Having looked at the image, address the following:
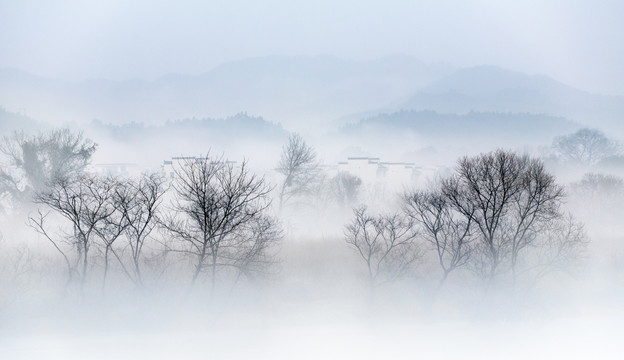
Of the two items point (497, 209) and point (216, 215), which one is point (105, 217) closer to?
point (216, 215)

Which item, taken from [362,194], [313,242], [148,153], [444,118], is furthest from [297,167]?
[444,118]

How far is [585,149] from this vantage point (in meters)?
66.3

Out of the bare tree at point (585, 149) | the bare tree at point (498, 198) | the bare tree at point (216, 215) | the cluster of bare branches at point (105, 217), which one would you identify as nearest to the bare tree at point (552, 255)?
the bare tree at point (498, 198)

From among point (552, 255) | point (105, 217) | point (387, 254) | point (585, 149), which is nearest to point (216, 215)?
point (105, 217)

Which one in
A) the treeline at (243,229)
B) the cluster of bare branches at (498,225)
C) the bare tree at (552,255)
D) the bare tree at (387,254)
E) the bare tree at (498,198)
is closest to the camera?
the treeline at (243,229)

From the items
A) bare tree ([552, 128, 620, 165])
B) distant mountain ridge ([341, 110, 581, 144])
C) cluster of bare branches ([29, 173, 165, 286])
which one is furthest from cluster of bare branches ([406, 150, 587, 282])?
distant mountain ridge ([341, 110, 581, 144])

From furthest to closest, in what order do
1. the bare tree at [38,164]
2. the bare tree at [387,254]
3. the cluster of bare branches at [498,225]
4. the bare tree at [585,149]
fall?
the bare tree at [585,149], the bare tree at [38,164], the bare tree at [387,254], the cluster of bare branches at [498,225]

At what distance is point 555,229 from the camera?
22562 millimetres

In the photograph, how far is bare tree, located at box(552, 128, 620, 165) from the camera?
64.3 metres

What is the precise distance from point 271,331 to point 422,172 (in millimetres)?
46781

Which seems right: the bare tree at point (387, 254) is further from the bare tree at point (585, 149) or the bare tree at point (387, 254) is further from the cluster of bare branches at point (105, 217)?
the bare tree at point (585, 149)

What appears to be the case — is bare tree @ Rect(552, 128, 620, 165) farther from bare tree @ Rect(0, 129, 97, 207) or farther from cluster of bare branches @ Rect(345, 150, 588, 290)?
bare tree @ Rect(0, 129, 97, 207)

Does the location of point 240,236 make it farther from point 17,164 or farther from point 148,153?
point 148,153

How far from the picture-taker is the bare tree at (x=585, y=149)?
64312 millimetres
